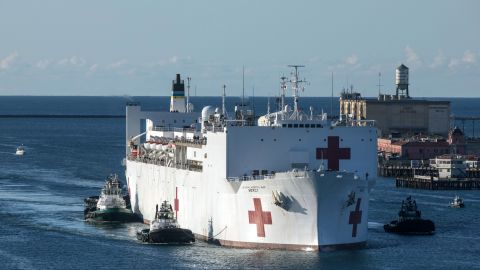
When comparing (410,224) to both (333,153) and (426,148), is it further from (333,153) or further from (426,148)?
(426,148)

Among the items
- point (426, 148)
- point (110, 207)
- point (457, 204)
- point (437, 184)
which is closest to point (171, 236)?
point (110, 207)

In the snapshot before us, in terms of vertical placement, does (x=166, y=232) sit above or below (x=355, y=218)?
below

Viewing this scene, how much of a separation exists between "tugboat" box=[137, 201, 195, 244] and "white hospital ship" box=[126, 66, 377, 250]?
912mm

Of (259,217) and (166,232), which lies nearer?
(259,217)

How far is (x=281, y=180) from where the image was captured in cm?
5031

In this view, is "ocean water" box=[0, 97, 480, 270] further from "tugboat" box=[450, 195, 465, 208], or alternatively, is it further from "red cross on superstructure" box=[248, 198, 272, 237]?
"red cross on superstructure" box=[248, 198, 272, 237]

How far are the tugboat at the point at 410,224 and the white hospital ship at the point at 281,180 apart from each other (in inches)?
247

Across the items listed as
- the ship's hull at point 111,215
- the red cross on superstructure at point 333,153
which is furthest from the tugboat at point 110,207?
the red cross on superstructure at point 333,153

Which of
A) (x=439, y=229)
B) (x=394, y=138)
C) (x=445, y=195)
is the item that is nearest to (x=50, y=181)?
(x=445, y=195)

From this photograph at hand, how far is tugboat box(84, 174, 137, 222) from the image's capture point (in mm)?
64750

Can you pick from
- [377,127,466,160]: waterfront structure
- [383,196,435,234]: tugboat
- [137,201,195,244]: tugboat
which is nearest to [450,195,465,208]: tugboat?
[383,196,435,234]: tugboat

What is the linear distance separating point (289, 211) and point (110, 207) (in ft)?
54.8

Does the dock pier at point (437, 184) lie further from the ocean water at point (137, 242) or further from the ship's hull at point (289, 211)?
the ship's hull at point (289, 211)

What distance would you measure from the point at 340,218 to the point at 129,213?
1751 centimetres
